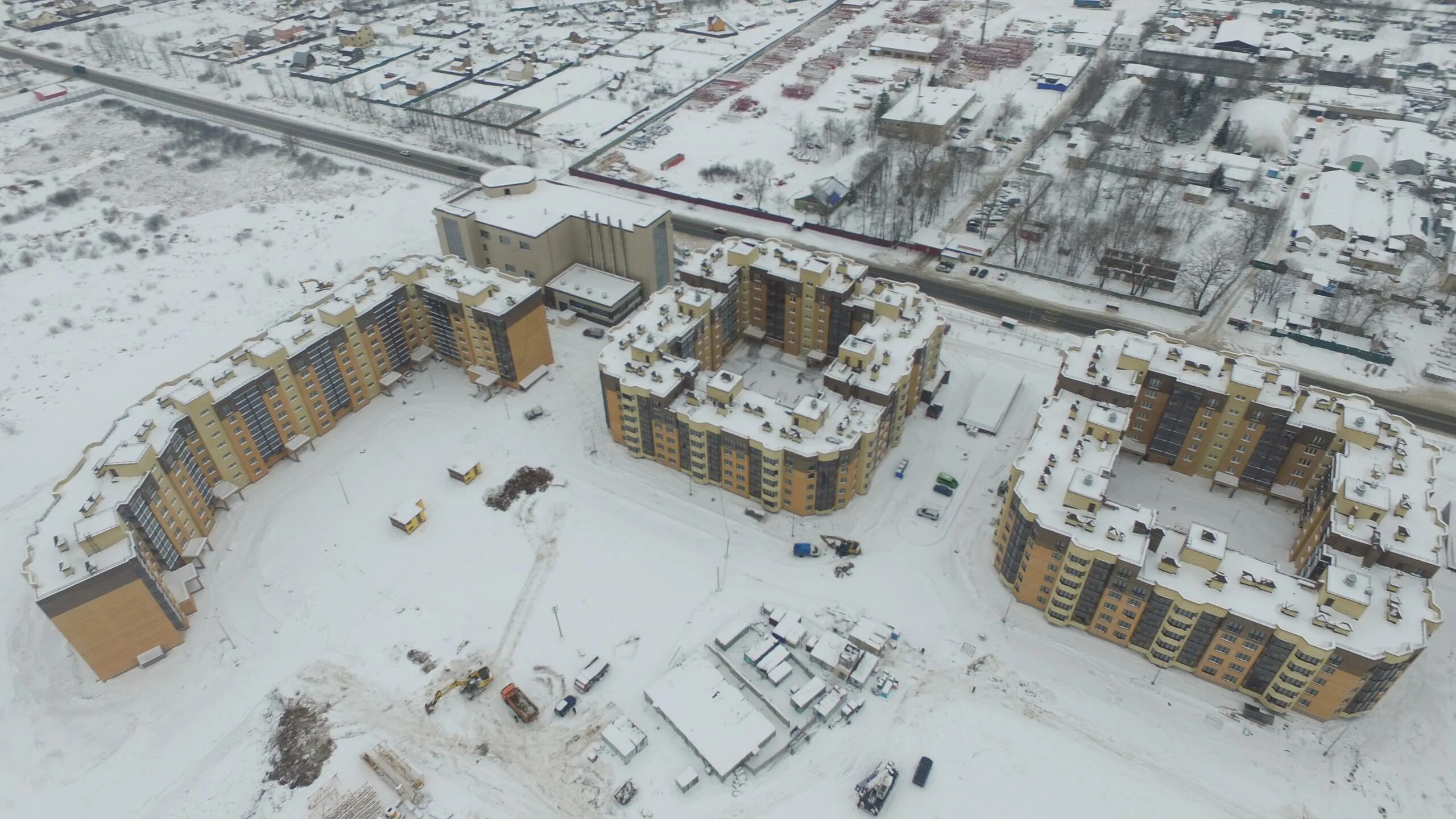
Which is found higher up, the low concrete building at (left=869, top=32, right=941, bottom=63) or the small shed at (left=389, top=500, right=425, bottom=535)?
the low concrete building at (left=869, top=32, right=941, bottom=63)

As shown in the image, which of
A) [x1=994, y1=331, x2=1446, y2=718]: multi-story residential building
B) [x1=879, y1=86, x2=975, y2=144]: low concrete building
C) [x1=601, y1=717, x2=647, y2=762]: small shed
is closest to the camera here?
[x1=994, y1=331, x2=1446, y2=718]: multi-story residential building

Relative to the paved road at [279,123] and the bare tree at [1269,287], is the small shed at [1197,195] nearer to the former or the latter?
the bare tree at [1269,287]

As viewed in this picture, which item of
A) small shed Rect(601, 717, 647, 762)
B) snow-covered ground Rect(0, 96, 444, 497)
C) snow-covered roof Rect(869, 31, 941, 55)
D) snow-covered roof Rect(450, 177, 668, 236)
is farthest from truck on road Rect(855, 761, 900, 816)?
snow-covered roof Rect(869, 31, 941, 55)

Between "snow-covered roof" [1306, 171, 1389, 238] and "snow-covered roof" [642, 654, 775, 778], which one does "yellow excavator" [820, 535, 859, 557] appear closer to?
"snow-covered roof" [642, 654, 775, 778]

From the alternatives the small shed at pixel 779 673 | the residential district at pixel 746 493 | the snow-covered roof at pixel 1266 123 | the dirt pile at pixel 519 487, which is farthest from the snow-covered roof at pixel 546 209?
the snow-covered roof at pixel 1266 123

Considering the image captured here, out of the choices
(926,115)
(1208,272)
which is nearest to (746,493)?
(1208,272)

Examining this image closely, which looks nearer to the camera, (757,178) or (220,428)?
(220,428)

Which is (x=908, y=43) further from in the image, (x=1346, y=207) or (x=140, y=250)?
(x=140, y=250)
